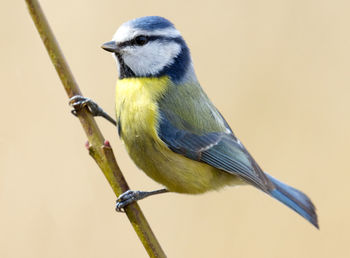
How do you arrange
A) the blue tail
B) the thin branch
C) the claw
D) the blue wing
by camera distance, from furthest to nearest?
the blue tail, the blue wing, the claw, the thin branch

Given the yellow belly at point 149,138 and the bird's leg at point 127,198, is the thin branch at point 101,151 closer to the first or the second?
the bird's leg at point 127,198

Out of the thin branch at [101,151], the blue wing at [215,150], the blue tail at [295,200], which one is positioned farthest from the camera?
the blue tail at [295,200]

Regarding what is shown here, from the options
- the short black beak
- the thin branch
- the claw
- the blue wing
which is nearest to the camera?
the thin branch

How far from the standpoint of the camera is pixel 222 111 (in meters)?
2.75

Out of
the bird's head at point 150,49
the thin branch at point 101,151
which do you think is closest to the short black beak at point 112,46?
the bird's head at point 150,49

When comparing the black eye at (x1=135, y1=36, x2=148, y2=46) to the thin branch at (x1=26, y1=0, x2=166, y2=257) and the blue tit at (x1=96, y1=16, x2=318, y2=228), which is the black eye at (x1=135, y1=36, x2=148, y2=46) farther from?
the thin branch at (x1=26, y1=0, x2=166, y2=257)

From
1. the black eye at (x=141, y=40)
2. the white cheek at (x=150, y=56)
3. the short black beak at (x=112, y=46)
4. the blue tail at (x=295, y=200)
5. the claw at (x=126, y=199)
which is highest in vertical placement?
the short black beak at (x=112, y=46)

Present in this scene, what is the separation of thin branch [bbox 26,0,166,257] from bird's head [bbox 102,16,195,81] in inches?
16.1

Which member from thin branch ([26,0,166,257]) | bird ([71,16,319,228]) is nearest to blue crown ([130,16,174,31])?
bird ([71,16,319,228])

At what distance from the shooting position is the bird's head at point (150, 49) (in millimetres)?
1888

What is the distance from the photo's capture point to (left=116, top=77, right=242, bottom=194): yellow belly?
1954 millimetres

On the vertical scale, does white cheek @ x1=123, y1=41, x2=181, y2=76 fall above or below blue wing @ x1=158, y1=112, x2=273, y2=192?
above

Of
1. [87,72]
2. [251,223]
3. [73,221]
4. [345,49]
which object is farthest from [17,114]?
Result: [345,49]

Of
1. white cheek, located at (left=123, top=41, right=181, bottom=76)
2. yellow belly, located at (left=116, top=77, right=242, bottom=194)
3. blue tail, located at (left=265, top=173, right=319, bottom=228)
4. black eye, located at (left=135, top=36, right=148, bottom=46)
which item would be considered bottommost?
blue tail, located at (left=265, top=173, right=319, bottom=228)
